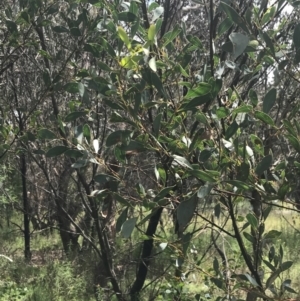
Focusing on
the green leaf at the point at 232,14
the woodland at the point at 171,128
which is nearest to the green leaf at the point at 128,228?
the woodland at the point at 171,128

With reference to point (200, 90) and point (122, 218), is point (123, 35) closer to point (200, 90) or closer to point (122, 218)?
point (200, 90)

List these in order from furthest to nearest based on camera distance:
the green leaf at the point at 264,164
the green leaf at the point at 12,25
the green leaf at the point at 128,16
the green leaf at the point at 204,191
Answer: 1. the green leaf at the point at 12,25
2. the green leaf at the point at 128,16
3. the green leaf at the point at 264,164
4. the green leaf at the point at 204,191

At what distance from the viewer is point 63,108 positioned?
3.82 m

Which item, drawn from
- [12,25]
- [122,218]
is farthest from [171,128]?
[12,25]

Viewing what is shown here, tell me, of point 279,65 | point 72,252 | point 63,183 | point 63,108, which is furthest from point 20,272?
point 279,65

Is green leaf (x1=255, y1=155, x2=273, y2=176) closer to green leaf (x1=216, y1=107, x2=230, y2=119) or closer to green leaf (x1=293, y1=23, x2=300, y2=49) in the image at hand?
green leaf (x1=216, y1=107, x2=230, y2=119)

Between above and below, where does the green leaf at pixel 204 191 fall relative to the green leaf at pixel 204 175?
below

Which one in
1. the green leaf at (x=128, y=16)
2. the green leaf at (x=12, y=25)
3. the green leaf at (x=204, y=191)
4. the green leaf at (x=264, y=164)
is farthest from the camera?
the green leaf at (x=12, y=25)

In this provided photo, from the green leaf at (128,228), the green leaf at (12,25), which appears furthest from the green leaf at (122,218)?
the green leaf at (12,25)

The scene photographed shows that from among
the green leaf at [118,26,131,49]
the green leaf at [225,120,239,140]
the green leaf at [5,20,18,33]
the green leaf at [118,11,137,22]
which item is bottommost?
the green leaf at [225,120,239,140]

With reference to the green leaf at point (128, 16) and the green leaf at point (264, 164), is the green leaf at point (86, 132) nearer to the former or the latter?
the green leaf at point (128, 16)

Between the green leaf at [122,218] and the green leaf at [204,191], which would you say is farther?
the green leaf at [122,218]

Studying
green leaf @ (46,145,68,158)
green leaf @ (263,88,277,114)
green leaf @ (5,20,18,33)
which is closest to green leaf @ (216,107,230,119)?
green leaf @ (263,88,277,114)

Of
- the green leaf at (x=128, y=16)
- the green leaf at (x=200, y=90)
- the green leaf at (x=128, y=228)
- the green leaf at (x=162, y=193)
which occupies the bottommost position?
the green leaf at (x=128, y=228)
